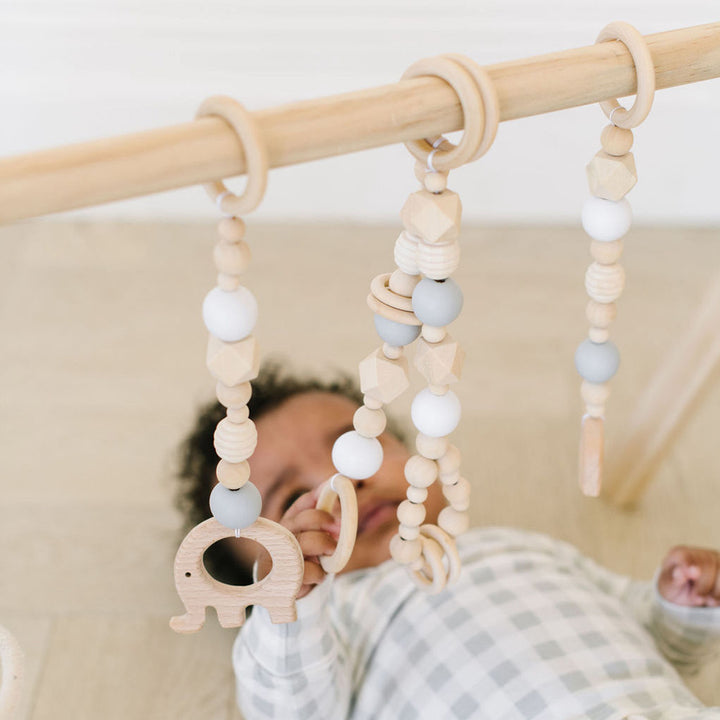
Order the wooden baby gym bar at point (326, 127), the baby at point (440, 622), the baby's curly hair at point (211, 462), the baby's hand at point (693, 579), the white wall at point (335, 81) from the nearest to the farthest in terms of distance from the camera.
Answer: the wooden baby gym bar at point (326, 127) → the baby at point (440, 622) → the baby's hand at point (693, 579) → the baby's curly hair at point (211, 462) → the white wall at point (335, 81)

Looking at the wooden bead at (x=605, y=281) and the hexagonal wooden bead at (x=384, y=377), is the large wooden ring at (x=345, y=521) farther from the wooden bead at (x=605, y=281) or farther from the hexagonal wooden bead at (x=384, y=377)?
the wooden bead at (x=605, y=281)

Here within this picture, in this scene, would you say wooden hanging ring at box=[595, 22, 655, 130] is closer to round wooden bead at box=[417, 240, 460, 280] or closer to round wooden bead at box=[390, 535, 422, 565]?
round wooden bead at box=[417, 240, 460, 280]

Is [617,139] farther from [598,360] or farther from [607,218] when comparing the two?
[598,360]

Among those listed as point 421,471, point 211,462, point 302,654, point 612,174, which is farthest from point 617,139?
point 211,462

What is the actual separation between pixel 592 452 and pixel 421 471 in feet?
0.46

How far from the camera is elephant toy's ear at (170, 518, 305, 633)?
0.61 m

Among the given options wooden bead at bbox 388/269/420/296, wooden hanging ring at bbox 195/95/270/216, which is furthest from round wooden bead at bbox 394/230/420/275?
wooden hanging ring at bbox 195/95/270/216

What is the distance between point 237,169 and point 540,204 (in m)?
1.25

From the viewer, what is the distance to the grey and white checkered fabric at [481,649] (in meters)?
0.82

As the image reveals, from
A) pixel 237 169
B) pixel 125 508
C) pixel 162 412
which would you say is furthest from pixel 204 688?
pixel 237 169

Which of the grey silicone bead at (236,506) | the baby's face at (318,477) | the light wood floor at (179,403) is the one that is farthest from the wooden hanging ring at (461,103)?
the light wood floor at (179,403)

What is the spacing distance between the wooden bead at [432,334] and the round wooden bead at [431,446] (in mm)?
73

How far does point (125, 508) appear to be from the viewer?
122 cm

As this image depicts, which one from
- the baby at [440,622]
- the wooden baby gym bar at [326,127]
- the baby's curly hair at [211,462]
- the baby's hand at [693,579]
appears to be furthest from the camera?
the baby's curly hair at [211,462]
